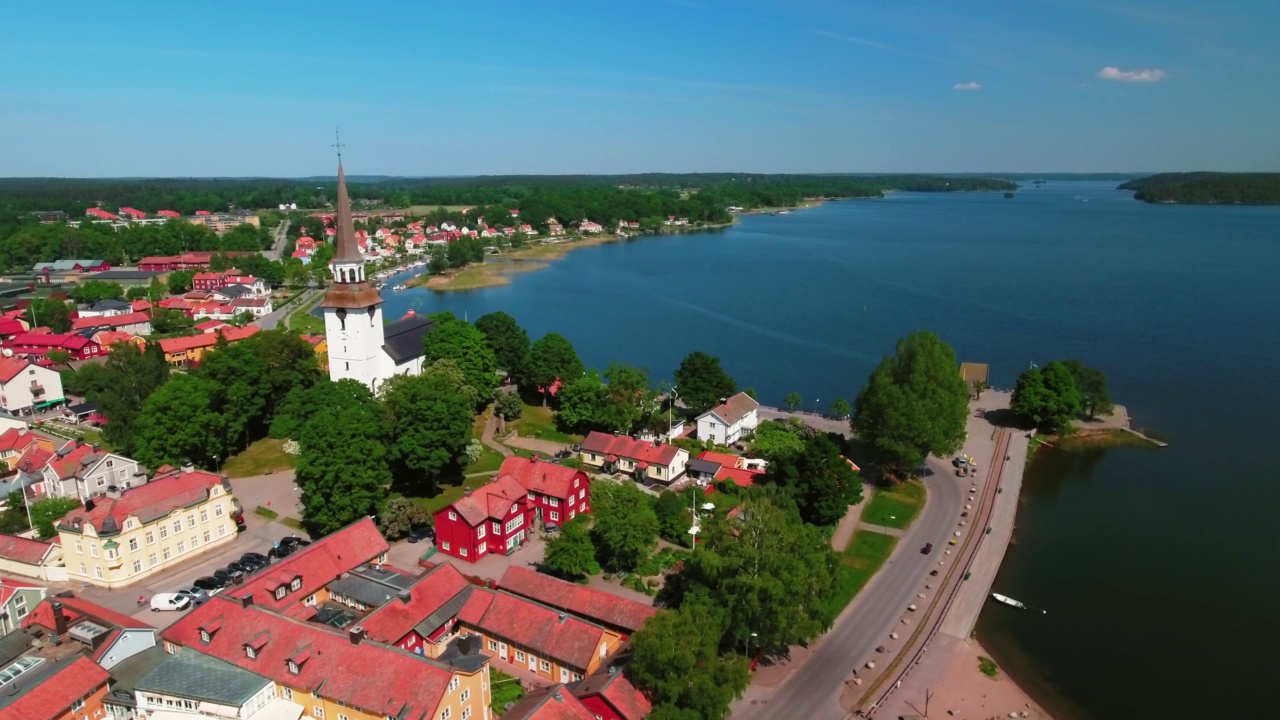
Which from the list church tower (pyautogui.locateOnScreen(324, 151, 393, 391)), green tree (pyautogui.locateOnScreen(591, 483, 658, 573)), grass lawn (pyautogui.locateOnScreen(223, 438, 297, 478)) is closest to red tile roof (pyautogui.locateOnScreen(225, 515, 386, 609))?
green tree (pyautogui.locateOnScreen(591, 483, 658, 573))

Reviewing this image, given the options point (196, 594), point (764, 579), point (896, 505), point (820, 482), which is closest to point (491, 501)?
point (196, 594)

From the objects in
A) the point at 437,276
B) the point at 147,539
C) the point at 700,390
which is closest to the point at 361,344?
the point at 147,539

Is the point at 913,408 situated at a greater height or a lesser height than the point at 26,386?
greater

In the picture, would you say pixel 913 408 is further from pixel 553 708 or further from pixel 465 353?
pixel 465 353

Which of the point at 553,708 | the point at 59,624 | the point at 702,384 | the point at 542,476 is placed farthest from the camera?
the point at 702,384

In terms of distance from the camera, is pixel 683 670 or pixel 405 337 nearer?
pixel 683 670

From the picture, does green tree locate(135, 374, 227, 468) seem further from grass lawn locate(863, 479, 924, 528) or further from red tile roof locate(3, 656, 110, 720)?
grass lawn locate(863, 479, 924, 528)

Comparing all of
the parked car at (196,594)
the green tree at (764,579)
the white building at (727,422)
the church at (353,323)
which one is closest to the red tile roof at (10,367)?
the church at (353,323)
